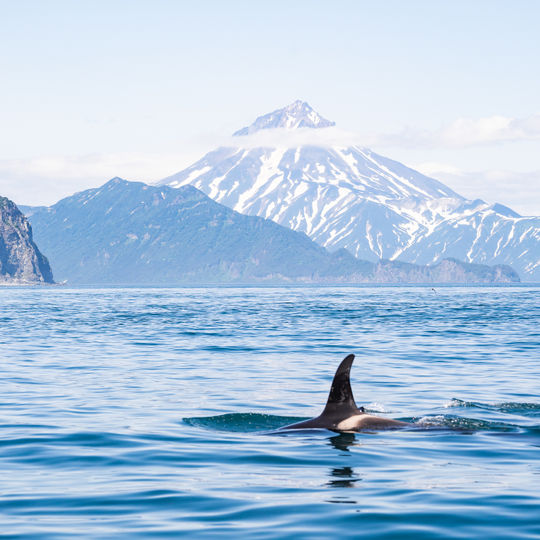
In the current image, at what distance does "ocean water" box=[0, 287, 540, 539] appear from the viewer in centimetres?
1202

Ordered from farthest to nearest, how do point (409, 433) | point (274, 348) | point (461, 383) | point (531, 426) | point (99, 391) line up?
point (274, 348) < point (461, 383) < point (99, 391) < point (531, 426) < point (409, 433)

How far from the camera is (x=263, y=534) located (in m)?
11.2

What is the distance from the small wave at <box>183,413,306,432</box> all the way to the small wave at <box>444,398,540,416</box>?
450 cm

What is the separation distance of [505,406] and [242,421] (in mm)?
6932

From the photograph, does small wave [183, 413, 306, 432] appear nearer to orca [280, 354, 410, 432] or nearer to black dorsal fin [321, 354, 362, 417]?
orca [280, 354, 410, 432]

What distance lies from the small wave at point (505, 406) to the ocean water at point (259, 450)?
57 mm

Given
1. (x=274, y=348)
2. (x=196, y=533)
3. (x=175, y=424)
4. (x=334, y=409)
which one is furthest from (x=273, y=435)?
(x=274, y=348)

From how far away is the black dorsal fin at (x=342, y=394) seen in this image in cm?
1789

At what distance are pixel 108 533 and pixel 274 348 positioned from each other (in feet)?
107

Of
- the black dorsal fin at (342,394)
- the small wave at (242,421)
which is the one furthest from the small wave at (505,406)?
the black dorsal fin at (342,394)

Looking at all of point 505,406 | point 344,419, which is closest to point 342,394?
point 344,419

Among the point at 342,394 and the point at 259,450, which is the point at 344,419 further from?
the point at 259,450

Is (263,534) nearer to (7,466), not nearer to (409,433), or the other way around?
(7,466)

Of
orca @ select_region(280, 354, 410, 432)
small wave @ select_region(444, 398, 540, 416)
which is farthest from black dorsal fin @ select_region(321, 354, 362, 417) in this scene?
small wave @ select_region(444, 398, 540, 416)
